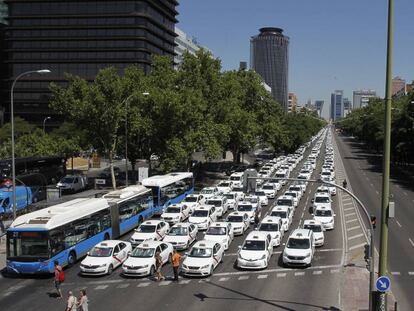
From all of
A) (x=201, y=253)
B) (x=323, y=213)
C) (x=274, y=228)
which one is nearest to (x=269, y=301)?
(x=201, y=253)

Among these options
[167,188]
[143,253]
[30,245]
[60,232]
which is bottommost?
[143,253]

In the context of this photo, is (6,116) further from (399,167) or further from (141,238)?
(141,238)

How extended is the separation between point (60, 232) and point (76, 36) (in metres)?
99.4

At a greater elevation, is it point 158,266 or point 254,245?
point 254,245

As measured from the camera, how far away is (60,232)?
86.5ft

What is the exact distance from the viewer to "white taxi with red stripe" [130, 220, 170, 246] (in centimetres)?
3122

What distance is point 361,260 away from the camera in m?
28.0

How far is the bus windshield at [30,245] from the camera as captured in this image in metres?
25.2

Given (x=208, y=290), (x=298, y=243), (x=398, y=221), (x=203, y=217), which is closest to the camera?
(x=208, y=290)

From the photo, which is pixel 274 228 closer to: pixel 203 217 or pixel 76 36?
pixel 203 217

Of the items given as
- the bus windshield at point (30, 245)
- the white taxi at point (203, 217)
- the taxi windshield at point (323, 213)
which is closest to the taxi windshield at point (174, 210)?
the white taxi at point (203, 217)

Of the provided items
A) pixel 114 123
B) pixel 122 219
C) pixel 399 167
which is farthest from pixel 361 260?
pixel 399 167

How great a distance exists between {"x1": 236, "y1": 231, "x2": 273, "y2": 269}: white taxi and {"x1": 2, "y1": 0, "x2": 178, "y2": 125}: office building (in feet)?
312

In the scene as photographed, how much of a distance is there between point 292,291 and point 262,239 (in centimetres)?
509
